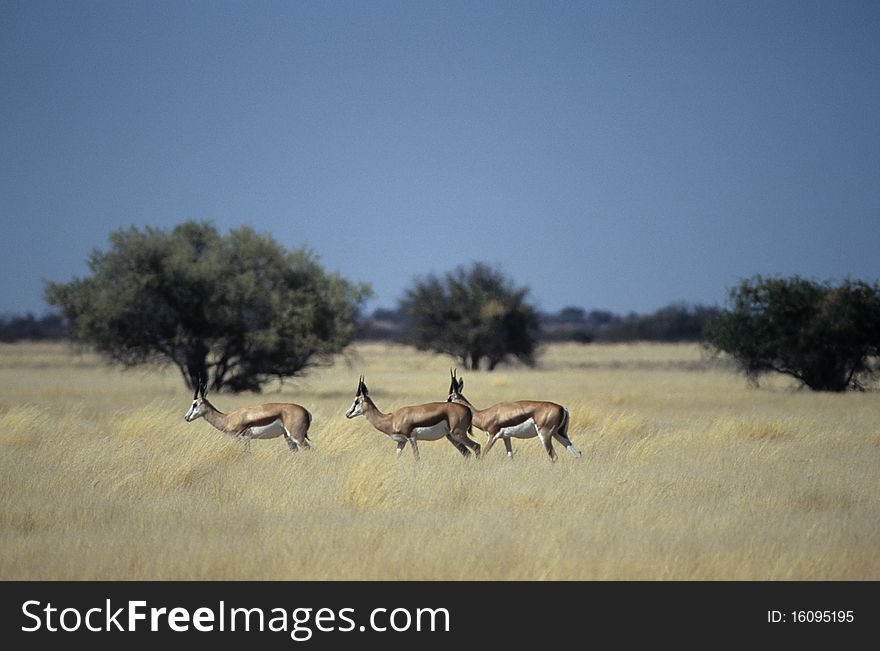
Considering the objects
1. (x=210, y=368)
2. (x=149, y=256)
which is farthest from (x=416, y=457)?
(x=210, y=368)

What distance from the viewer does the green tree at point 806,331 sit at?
3569 centimetres

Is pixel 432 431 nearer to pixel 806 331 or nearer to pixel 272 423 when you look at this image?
pixel 272 423

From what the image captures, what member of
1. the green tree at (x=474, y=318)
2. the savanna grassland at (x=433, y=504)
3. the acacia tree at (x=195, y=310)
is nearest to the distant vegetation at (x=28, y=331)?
the green tree at (x=474, y=318)

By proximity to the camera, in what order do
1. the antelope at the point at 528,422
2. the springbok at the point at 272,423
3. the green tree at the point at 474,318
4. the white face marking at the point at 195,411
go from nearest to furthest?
the antelope at the point at 528,422 < the springbok at the point at 272,423 < the white face marking at the point at 195,411 < the green tree at the point at 474,318

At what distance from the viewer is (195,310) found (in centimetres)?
3522

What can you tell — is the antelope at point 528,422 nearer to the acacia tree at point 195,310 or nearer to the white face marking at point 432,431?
the white face marking at point 432,431

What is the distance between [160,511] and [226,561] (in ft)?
8.36

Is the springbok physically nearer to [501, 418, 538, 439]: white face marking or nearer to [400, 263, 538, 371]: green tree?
[501, 418, 538, 439]: white face marking

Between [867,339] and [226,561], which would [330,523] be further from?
[867,339]

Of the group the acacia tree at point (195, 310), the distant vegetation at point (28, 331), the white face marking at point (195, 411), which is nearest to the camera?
the white face marking at point (195, 411)

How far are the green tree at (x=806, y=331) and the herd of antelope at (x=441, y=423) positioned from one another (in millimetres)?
24042

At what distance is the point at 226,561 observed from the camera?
28.2 ft

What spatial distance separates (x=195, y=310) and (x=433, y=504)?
83.4 ft

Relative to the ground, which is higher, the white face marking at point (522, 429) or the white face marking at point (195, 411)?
the white face marking at point (195, 411)
